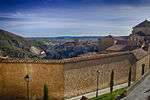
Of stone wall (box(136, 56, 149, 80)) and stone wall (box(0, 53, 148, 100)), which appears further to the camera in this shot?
stone wall (box(136, 56, 149, 80))

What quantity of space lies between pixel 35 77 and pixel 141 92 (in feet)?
36.0

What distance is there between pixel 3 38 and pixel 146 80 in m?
65.7

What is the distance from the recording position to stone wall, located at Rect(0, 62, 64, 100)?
26.0m

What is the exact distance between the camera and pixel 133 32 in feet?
278

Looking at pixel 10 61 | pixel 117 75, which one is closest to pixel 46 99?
pixel 10 61

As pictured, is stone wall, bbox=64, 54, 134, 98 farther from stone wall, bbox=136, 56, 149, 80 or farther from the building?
the building

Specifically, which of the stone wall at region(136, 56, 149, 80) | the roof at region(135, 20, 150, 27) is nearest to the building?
the roof at region(135, 20, 150, 27)

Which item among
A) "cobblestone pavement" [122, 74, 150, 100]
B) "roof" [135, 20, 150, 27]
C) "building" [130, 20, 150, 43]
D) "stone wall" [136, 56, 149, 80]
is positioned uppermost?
"roof" [135, 20, 150, 27]

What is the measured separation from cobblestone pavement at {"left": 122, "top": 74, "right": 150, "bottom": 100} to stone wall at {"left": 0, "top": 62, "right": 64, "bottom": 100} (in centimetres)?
805

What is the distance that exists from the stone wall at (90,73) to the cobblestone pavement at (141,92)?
27.5 ft

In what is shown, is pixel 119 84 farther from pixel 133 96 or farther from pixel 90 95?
pixel 133 96

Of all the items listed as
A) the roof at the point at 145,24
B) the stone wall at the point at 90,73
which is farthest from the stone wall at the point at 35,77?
the roof at the point at 145,24

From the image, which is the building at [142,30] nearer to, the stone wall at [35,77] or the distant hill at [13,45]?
the distant hill at [13,45]

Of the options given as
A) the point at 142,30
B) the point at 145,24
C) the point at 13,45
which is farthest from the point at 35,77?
the point at 145,24
